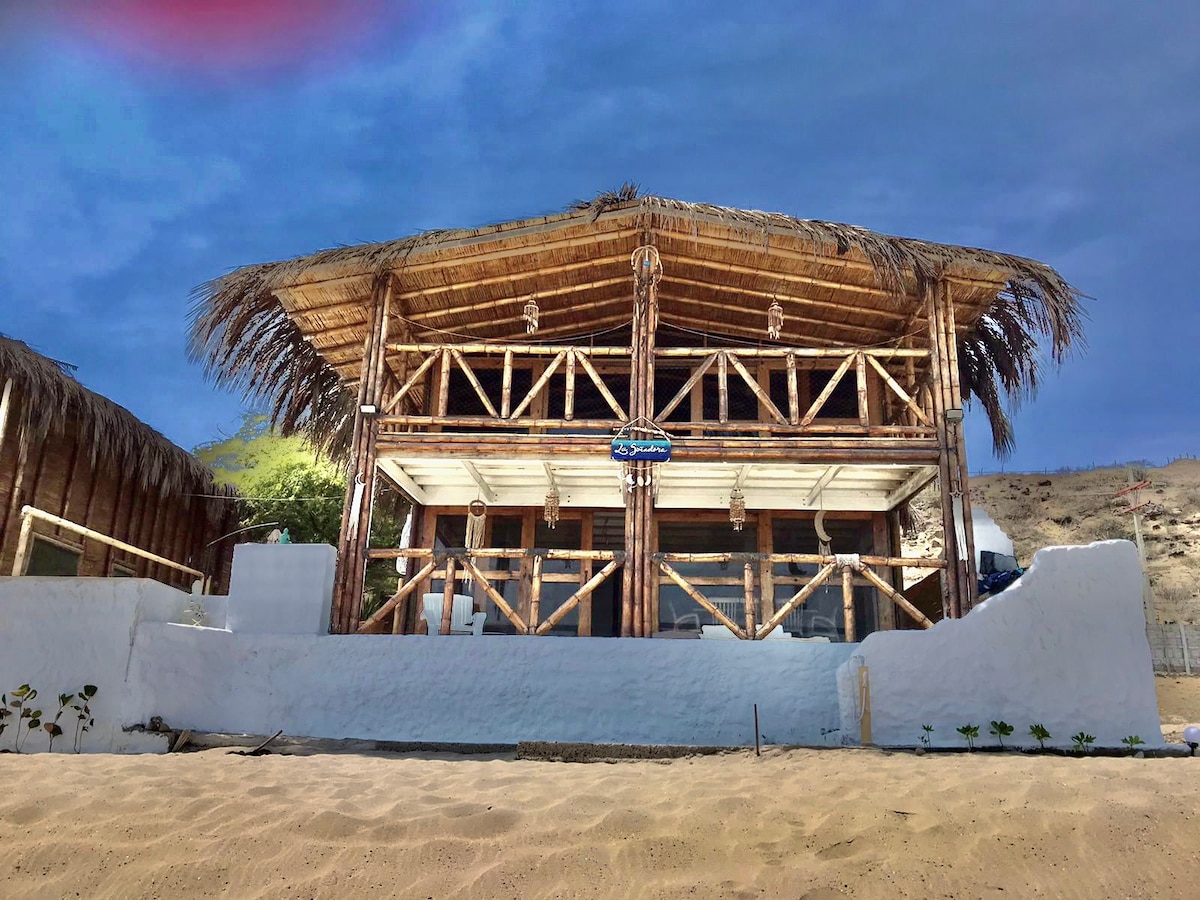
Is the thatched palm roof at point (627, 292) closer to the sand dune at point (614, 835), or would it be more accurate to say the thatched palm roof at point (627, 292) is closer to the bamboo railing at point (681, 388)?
the bamboo railing at point (681, 388)

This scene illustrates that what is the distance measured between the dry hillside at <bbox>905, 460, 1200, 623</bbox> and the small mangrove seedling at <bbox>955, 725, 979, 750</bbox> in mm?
18485

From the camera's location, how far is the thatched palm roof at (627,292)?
26.9 ft

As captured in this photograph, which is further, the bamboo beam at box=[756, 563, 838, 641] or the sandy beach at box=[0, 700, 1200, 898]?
the bamboo beam at box=[756, 563, 838, 641]

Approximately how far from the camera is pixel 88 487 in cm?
1045

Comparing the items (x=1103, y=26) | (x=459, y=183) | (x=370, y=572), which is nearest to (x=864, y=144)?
(x=1103, y=26)

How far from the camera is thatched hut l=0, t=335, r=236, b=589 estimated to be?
363 inches

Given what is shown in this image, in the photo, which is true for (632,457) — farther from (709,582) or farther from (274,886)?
(274,886)

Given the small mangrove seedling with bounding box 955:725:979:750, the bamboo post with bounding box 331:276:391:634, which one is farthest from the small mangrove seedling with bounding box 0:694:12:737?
the small mangrove seedling with bounding box 955:725:979:750

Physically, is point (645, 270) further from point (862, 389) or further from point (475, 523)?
point (475, 523)

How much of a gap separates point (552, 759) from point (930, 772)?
2.44m

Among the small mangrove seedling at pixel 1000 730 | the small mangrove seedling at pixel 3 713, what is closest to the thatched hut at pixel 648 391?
the small mangrove seedling at pixel 1000 730

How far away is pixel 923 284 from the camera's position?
858cm

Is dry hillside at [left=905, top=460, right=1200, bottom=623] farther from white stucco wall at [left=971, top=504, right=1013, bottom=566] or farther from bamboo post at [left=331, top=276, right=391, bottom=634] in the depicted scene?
bamboo post at [left=331, top=276, right=391, bottom=634]

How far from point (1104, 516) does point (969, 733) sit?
25.2 meters
